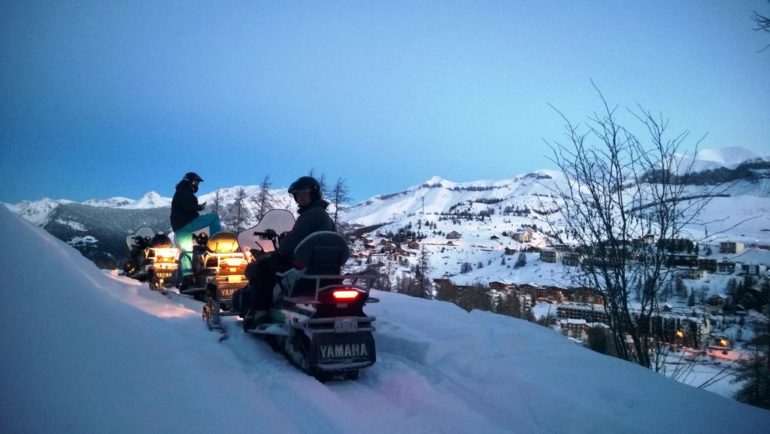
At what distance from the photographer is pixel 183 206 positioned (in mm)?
9172

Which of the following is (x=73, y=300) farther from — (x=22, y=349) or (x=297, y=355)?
(x=297, y=355)

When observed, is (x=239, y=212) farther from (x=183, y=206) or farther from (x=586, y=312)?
(x=586, y=312)

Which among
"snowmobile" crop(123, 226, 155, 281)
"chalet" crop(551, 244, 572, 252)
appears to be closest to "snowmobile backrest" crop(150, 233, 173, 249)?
"snowmobile" crop(123, 226, 155, 281)

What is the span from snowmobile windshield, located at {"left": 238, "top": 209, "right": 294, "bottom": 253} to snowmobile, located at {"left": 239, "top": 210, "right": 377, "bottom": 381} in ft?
7.19

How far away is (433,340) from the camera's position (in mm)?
5223

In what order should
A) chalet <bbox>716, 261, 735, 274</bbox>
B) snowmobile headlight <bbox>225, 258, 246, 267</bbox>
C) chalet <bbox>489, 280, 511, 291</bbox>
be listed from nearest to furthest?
chalet <bbox>716, 261, 735, 274</bbox> < snowmobile headlight <bbox>225, 258, 246, 267</bbox> < chalet <bbox>489, 280, 511, 291</bbox>

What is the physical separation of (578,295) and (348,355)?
14.8ft

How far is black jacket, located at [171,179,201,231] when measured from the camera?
914 centimetres

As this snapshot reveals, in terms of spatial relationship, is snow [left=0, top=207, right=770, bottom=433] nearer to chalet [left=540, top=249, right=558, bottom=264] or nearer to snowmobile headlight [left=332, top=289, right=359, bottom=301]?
snowmobile headlight [left=332, top=289, right=359, bottom=301]

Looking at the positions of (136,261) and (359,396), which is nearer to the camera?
(359,396)

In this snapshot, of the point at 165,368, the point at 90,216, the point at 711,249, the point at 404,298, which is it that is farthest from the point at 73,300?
the point at 90,216

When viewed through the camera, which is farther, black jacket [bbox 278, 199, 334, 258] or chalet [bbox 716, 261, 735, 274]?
chalet [bbox 716, 261, 735, 274]

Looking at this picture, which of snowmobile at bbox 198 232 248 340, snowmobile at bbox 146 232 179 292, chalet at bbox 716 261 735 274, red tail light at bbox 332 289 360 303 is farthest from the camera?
snowmobile at bbox 146 232 179 292

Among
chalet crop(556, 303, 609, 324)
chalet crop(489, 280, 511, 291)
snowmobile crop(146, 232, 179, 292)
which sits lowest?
chalet crop(489, 280, 511, 291)
